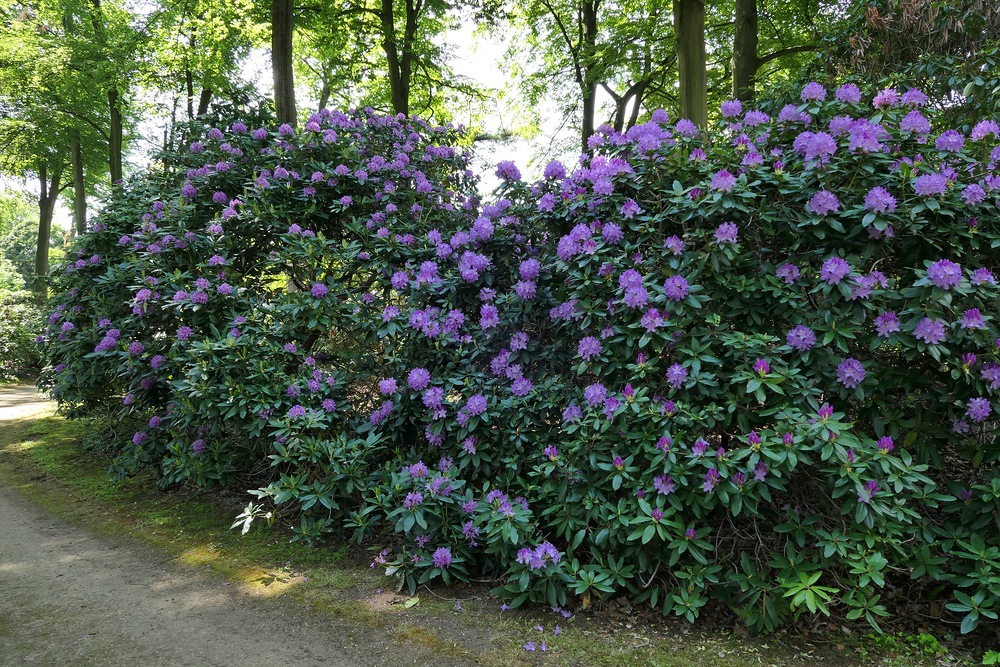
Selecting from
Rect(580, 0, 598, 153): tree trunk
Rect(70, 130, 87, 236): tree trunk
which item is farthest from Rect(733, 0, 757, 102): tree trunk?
Rect(70, 130, 87, 236): tree trunk

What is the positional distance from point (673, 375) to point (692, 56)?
5.16 meters

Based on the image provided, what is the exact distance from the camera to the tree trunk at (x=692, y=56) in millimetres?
6539

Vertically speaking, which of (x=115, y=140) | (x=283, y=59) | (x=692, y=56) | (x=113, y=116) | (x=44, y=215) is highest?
(x=113, y=116)

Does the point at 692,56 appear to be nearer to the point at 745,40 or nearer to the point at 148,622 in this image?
the point at 745,40

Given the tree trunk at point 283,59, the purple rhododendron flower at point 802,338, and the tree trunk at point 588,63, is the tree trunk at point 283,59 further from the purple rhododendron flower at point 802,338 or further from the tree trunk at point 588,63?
the tree trunk at point 588,63

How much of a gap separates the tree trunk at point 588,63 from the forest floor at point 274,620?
10027 mm

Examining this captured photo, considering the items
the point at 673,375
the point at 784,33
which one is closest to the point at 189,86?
the point at 784,33

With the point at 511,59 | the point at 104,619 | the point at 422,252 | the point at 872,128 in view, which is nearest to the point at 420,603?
the point at 104,619

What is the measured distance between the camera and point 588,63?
12.2 metres

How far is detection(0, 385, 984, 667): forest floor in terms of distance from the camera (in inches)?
101

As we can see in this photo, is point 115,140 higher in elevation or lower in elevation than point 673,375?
higher

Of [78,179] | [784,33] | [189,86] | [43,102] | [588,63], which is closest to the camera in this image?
[784,33]

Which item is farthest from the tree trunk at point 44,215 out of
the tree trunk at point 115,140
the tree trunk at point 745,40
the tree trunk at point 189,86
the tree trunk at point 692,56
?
the tree trunk at point 745,40

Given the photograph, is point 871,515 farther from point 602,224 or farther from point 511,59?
point 511,59
